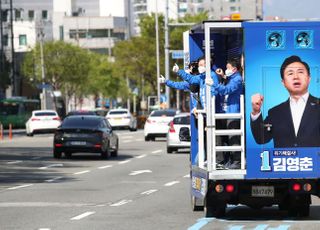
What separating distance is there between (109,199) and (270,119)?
18.7ft

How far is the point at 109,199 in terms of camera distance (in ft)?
65.4

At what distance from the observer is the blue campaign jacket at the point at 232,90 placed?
1498cm

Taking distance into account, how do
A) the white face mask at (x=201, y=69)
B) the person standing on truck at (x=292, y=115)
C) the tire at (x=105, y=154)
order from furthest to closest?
1. the tire at (x=105, y=154)
2. the white face mask at (x=201, y=69)
3. the person standing on truck at (x=292, y=115)

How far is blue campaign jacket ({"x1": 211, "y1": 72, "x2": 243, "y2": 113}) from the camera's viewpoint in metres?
15.0

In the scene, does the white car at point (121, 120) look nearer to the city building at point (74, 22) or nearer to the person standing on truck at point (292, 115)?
the person standing on truck at point (292, 115)

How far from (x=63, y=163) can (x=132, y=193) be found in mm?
12344

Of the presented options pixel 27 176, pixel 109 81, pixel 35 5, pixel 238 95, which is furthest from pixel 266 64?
pixel 35 5

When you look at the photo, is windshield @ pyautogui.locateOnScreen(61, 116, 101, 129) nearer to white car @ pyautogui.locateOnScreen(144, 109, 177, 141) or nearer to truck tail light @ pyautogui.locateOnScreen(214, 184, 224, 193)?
white car @ pyautogui.locateOnScreen(144, 109, 177, 141)

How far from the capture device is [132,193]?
2147 centimetres

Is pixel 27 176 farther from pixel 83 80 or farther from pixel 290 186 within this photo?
pixel 83 80

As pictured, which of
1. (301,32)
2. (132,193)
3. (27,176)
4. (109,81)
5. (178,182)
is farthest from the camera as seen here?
(109,81)

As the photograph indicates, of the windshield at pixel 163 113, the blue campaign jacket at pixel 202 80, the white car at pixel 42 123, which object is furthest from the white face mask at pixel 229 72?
the white car at pixel 42 123

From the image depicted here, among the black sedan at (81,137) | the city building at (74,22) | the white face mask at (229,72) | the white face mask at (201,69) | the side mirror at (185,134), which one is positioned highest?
the city building at (74,22)

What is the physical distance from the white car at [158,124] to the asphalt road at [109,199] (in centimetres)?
1567
